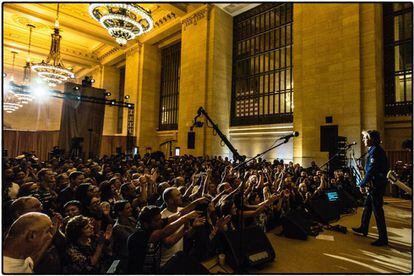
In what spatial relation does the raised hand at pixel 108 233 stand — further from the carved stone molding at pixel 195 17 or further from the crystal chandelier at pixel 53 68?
the carved stone molding at pixel 195 17

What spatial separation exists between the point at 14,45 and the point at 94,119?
36.5 ft

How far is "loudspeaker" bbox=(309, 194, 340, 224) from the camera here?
17.1ft

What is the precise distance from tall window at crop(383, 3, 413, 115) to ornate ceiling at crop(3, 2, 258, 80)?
747 centimetres

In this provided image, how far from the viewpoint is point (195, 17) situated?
48.4ft

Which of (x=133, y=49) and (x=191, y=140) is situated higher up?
→ (x=133, y=49)

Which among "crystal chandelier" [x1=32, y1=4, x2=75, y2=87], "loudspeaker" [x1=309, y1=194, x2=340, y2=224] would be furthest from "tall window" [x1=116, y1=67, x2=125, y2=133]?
"loudspeaker" [x1=309, y1=194, x2=340, y2=224]

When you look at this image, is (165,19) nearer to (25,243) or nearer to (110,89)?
(110,89)

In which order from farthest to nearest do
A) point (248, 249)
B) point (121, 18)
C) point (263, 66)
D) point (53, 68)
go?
point (263, 66) < point (53, 68) < point (121, 18) < point (248, 249)

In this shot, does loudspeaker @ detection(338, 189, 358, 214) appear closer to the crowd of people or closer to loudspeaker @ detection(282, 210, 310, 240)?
loudspeaker @ detection(282, 210, 310, 240)

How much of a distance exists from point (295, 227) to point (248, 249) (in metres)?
1.54

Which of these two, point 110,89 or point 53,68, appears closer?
point 53,68

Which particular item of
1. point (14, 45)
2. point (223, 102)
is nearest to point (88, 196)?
point (223, 102)

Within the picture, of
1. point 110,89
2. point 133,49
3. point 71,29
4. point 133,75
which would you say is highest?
point 71,29

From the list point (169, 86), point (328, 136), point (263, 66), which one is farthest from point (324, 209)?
point (169, 86)
